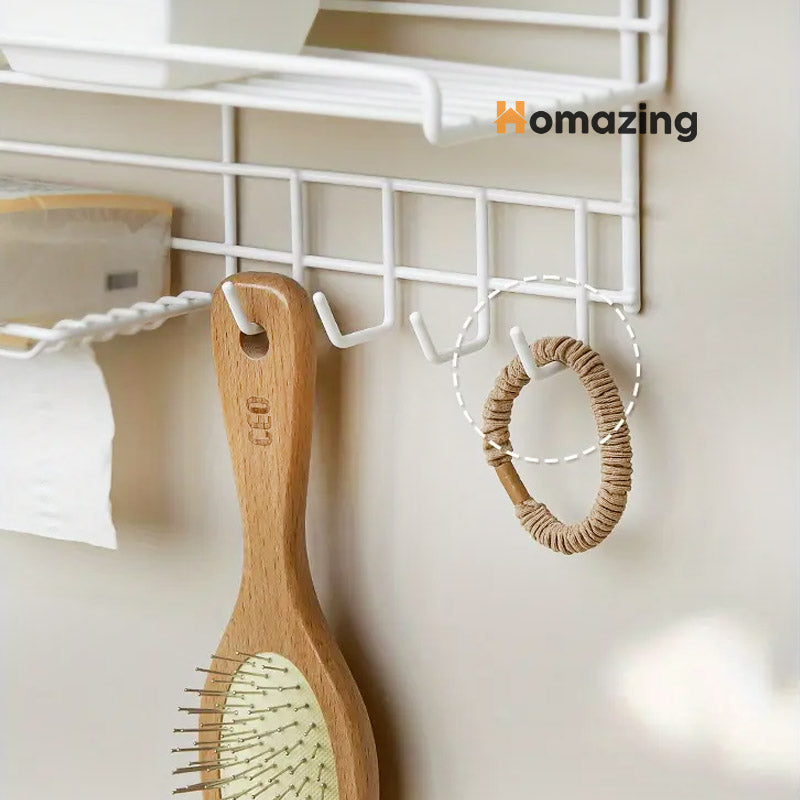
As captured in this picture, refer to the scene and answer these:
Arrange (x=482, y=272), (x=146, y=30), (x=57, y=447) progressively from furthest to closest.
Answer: (x=57, y=447) < (x=482, y=272) < (x=146, y=30)

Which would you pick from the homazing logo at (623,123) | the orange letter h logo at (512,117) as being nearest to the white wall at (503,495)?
the homazing logo at (623,123)

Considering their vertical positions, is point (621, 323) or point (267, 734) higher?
point (621, 323)

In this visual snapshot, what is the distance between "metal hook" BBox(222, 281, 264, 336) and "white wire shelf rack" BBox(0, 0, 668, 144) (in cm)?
14

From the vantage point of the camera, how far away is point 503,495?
3.06ft

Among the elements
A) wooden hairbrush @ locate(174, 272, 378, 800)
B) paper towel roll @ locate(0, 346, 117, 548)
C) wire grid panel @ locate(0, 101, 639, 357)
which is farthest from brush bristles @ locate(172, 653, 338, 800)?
wire grid panel @ locate(0, 101, 639, 357)

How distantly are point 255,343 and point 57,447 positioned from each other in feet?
0.64

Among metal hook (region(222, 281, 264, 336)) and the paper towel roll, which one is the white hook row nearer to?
metal hook (region(222, 281, 264, 336))

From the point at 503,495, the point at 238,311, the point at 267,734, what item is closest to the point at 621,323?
the point at 503,495

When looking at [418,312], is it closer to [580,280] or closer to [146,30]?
[580,280]

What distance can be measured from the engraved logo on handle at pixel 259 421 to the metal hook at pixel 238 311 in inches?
1.8

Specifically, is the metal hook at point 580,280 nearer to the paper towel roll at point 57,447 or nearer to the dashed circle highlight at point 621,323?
the dashed circle highlight at point 621,323

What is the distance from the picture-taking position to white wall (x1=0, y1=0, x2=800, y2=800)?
0.82 m

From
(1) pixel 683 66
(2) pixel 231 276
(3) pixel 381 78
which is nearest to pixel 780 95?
(1) pixel 683 66

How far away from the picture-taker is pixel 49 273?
921 mm
